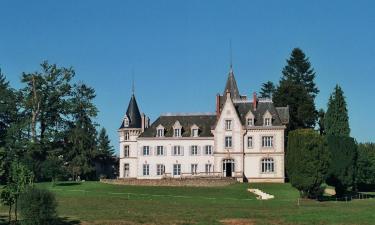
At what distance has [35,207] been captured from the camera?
33.2 meters

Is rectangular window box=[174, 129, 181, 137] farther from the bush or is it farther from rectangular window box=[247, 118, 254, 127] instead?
the bush

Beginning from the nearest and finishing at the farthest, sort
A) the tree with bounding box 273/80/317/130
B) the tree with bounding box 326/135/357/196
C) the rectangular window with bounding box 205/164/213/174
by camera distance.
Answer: the tree with bounding box 326/135/357/196 → the rectangular window with bounding box 205/164/213/174 → the tree with bounding box 273/80/317/130

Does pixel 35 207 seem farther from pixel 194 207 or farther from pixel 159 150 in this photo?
pixel 159 150

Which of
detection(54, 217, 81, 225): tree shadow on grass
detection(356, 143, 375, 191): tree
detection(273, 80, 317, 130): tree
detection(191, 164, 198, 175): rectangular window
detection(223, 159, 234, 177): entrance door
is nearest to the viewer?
detection(54, 217, 81, 225): tree shadow on grass

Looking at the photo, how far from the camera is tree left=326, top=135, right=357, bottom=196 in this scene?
2333 inches

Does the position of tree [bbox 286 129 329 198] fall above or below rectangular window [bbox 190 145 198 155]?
below

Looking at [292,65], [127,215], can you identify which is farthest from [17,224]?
[292,65]

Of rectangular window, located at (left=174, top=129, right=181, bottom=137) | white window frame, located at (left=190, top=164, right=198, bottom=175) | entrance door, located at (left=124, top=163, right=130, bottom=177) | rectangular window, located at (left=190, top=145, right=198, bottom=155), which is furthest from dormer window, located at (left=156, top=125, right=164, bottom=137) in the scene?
entrance door, located at (left=124, top=163, right=130, bottom=177)

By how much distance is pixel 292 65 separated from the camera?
10462 cm

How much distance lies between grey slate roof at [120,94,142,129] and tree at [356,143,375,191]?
24976 millimetres

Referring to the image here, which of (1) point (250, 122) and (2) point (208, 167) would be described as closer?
(1) point (250, 122)

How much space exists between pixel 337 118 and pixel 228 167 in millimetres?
12960

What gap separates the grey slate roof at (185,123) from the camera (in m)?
74.1

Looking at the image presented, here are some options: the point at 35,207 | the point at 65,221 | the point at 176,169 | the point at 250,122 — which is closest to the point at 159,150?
the point at 176,169
